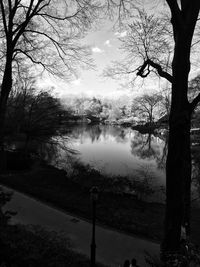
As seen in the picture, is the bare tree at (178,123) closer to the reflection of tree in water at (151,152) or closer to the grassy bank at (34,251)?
the grassy bank at (34,251)

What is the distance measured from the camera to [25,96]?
23719 millimetres

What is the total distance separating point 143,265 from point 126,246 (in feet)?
3.05

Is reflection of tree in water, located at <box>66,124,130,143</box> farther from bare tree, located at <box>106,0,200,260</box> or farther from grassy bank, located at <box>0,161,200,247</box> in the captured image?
bare tree, located at <box>106,0,200,260</box>

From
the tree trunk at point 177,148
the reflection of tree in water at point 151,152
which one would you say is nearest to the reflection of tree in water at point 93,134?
the reflection of tree in water at point 151,152

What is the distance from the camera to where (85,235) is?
6945mm

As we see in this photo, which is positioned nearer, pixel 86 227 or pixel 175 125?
pixel 175 125

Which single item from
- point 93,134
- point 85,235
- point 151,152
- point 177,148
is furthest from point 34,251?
point 93,134

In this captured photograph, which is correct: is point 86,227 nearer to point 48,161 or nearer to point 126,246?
point 126,246

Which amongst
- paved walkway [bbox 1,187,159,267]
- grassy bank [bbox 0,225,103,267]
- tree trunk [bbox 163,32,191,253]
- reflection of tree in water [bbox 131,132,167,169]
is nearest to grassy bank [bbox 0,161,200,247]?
paved walkway [bbox 1,187,159,267]

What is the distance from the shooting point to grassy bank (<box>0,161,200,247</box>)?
26.8 feet

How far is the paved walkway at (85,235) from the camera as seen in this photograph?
5.99 meters

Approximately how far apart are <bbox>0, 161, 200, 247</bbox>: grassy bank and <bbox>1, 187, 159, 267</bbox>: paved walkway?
67 centimetres

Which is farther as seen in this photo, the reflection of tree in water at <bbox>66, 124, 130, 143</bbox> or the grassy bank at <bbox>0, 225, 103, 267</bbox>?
the reflection of tree in water at <bbox>66, 124, 130, 143</bbox>

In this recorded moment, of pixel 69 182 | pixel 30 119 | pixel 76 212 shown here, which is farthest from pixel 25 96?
pixel 76 212
